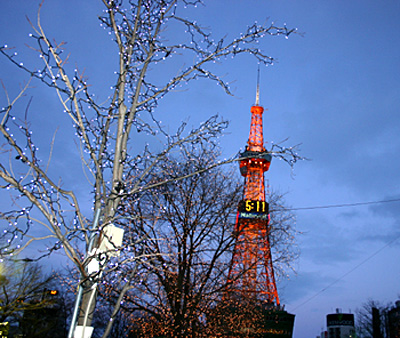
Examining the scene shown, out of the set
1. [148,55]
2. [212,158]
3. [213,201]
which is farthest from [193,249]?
[148,55]

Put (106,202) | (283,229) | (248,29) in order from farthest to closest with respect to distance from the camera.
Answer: (283,229)
(248,29)
(106,202)

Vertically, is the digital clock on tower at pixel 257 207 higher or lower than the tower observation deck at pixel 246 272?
higher

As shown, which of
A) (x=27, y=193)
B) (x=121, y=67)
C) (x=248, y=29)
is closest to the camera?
(x=27, y=193)

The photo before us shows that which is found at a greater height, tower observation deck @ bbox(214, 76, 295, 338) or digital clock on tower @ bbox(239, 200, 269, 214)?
digital clock on tower @ bbox(239, 200, 269, 214)

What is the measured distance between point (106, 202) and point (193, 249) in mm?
7142

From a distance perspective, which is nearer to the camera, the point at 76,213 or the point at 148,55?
the point at 76,213

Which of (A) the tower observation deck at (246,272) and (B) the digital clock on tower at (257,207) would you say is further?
(B) the digital clock on tower at (257,207)

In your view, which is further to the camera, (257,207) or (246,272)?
(257,207)

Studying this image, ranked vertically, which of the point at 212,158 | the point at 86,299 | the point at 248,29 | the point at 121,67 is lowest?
the point at 86,299

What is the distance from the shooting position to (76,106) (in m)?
3.26

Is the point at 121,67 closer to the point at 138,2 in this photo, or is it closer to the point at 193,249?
the point at 138,2

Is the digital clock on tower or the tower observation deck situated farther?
the digital clock on tower

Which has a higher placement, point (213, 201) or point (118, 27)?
point (213, 201)

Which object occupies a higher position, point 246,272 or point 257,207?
point 257,207
